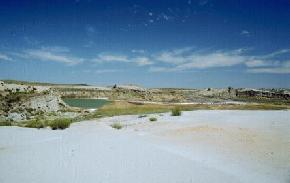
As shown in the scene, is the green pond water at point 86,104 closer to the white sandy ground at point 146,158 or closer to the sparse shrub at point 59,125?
the sparse shrub at point 59,125

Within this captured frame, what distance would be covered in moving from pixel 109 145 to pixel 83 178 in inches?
154

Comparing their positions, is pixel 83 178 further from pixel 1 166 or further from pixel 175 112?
pixel 175 112

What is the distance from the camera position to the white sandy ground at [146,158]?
7.21 m

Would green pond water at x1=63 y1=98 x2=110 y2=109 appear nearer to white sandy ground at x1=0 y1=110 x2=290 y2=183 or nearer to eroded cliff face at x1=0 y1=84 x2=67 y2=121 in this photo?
eroded cliff face at x1=0 y1=84 x2=67 y2=121

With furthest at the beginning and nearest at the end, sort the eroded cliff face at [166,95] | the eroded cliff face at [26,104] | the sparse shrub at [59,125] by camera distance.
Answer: the eroded cliff face at [166,95], the eroded cliff face at [26,104], the sparse shrub at [59,125]

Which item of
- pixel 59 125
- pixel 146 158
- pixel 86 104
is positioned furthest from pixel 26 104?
pixel 146 158

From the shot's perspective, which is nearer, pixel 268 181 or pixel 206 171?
pixel 268 181

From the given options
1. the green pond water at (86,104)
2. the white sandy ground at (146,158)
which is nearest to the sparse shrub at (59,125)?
the white sandy ground at (146,158)

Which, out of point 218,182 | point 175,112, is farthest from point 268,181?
point 175,112

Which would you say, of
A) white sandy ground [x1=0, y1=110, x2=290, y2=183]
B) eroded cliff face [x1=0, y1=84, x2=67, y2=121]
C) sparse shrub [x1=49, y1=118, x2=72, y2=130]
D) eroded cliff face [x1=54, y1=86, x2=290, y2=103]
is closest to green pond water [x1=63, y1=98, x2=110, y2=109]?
eroded cliff face [x1=0, y1=84, x2=67, y2=121]

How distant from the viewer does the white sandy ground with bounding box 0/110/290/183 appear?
7.21 metres

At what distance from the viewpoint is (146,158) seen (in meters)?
9.05

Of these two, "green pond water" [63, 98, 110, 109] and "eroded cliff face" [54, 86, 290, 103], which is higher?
"eroded cliff face" [54, 86, 290, 103]

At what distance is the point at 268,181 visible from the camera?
22.9ft
